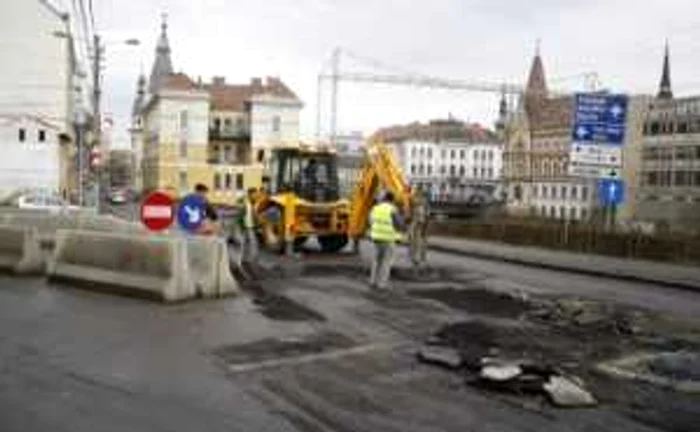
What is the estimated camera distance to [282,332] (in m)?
14.7

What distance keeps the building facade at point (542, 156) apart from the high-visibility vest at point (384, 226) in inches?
4251

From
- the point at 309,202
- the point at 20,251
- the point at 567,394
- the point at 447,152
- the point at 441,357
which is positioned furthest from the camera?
the point at 447,152

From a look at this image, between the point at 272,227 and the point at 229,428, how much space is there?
71.5ft

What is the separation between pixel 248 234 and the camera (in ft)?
86.3

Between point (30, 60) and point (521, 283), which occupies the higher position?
point (30, 60)

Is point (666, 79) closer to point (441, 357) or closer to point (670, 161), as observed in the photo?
point (670, 161)

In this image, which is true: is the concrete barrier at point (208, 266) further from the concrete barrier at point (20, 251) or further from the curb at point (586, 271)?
the curb at point (586, 271)

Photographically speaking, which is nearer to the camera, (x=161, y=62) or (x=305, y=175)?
(x=305, y=175)

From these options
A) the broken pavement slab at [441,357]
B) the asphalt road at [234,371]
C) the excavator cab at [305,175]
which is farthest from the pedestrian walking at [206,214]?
the broken pavement slab at [441,357]

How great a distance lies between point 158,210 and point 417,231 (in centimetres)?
889

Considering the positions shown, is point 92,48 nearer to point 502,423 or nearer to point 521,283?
point 521,283

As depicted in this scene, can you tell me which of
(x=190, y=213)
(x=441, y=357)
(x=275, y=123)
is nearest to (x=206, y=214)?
(x=190, y=213)

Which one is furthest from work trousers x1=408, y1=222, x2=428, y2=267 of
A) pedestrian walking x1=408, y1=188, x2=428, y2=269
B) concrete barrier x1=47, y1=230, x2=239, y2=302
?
concrete barrier x1=47, y1=230, x2=239, y2=302

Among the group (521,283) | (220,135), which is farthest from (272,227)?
(220,135)
